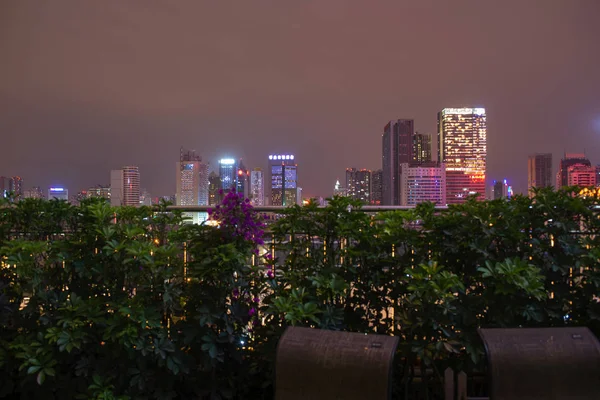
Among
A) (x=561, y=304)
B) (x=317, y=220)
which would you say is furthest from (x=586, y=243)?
(x=317, y=220)

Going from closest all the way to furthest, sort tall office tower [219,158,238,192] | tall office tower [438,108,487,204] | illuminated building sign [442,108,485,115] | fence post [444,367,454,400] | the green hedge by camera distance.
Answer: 1. the green hedge
2. fence post [444,367,454,400]
3. tall office tower [219,158,238,192]
4. tall office tower [438,108,487,204]
5. illuminated building sign [442,108,485,115]

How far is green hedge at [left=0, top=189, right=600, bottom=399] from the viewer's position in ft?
9.50

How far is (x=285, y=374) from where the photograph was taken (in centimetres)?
211

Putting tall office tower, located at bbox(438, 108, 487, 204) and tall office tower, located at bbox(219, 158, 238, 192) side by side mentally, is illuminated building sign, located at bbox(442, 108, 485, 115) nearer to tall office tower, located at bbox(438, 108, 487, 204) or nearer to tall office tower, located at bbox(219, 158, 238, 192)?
tall office tower, located at bbox(438, 108, 487, 204)

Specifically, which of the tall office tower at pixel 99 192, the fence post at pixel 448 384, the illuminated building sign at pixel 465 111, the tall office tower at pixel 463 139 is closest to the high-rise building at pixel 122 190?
the tall office tower at pixel 99 192

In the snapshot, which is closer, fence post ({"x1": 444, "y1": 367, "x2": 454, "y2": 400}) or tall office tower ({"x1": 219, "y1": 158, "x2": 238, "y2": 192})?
fence post ({"x1": 444, "y1": 367, "x2": 454, "y2": 400})

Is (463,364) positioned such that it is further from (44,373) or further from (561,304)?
(44,373)

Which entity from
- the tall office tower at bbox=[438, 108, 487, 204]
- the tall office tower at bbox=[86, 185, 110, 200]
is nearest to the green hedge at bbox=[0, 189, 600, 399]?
the tall office tower at bbox=[86, 185, 110, 200]

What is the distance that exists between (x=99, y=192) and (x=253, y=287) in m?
1.61

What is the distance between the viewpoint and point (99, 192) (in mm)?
3652

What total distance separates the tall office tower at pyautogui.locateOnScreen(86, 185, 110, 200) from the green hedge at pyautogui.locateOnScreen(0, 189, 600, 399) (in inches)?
5.6

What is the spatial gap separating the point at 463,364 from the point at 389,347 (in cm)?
114

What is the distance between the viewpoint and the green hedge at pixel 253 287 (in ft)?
9.50

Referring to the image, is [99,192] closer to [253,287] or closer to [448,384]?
[253,287]
